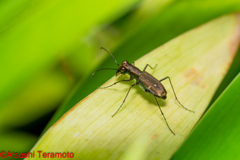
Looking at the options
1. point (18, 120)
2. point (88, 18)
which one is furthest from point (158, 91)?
point (18, 120)

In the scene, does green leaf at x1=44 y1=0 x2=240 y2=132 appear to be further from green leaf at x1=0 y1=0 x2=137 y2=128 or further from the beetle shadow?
green leaf at x1=0 y1=0 x2=137 y2=128

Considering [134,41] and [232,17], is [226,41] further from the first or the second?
[134,41]

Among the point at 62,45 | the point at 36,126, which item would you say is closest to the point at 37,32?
the point at 62,45

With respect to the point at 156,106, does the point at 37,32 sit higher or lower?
higher

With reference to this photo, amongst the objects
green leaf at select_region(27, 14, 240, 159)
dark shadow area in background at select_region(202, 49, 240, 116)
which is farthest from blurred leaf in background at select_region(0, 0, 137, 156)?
dark shadow area in background at select_region(202, 49, 240, 116)

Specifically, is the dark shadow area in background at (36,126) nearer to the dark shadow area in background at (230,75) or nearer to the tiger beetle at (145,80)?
the tiger beetle at (145,80)

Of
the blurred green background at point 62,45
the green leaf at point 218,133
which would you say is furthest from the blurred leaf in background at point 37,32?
the green leaf at point 218,133

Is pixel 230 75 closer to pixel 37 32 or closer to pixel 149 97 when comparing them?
pixel 149 97
